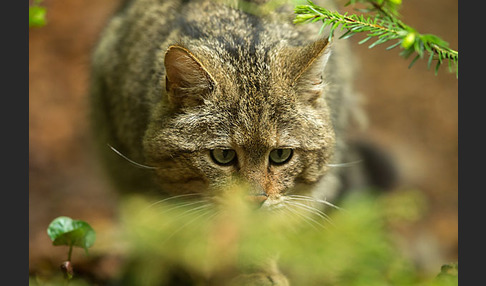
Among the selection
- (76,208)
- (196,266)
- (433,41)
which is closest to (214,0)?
(433,41)

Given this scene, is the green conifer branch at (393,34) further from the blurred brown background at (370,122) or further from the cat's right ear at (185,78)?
the blurred brown background at (370,122)

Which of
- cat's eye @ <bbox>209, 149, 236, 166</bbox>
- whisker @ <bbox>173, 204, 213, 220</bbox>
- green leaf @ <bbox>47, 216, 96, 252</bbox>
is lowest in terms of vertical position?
green leaf @ <bbox>47, 216, 96, 252</bbox>

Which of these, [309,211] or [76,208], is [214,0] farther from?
[76,208]

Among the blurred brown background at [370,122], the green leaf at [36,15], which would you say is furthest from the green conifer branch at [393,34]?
the blurred brown background at [370,122]

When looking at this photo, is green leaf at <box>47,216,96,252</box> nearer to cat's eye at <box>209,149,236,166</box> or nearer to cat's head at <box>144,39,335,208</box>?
cat's head at <box>144,39,335,208</box>

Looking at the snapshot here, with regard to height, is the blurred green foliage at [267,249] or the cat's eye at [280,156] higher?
the cat's eye at [280,156]

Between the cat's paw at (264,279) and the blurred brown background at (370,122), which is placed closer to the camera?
the cat's paw at (264,279)

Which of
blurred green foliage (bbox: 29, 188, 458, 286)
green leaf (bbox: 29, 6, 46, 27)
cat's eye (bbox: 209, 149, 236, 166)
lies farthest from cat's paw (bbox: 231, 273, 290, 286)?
green leaf (bbox: 29, 6, 46, 27)
